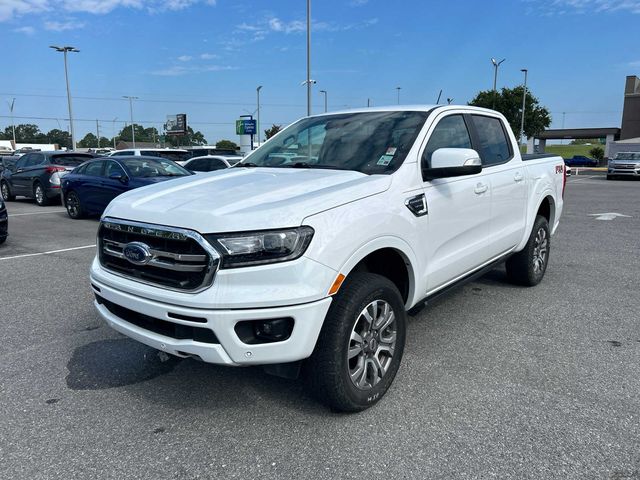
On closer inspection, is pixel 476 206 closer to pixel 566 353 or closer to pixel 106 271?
pixel 566 353

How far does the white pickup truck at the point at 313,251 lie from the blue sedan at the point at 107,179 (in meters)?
7.24

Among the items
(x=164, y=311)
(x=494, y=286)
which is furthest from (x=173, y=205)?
(x=494, y=286)

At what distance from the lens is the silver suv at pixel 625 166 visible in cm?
2770

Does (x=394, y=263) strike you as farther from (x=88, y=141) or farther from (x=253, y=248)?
(x=88, y=141)

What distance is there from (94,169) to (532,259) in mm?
9999

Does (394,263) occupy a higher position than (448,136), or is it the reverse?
(448,136)

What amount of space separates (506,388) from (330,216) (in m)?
1.69

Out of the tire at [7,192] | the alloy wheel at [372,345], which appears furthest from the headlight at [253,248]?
the tire at [7,192]

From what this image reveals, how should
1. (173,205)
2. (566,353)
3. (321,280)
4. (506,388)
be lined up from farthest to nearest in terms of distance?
(566,353) → (506,388) → (173,205) → (321,280)

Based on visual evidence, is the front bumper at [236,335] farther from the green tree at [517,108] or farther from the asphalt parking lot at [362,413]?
the green tree at [517,108]

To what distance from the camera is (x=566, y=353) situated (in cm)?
391

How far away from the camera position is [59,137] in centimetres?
13712

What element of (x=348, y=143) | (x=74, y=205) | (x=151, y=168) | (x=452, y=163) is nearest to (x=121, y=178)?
(x=151, y=168)

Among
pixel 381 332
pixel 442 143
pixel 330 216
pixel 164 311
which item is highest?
pixel 442 143
